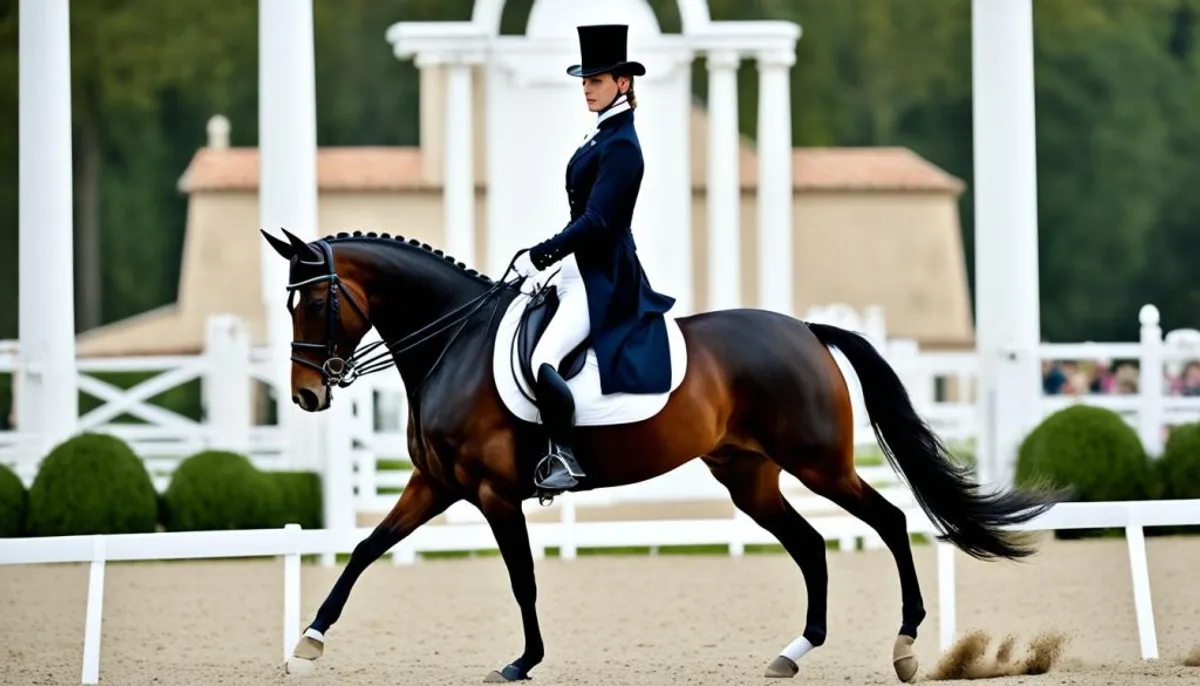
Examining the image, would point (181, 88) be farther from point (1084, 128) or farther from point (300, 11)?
point (300, 11)

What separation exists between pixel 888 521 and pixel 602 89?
6.46 feet

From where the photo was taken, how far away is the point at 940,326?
2780 centimetres

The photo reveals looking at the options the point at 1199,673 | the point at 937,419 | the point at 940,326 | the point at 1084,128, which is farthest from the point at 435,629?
the point at 1084,128

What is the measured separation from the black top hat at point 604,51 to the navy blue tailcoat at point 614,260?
18cm

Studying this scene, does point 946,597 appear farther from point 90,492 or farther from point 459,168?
point 459,168

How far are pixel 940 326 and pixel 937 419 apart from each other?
10.7m

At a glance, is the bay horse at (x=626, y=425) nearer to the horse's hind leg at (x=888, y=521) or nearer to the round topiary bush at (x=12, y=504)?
the horse's hind leg at (x=888, y=521)

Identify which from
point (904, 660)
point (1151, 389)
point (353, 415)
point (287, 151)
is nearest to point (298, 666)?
point (904, 660)

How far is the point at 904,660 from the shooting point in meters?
8.45

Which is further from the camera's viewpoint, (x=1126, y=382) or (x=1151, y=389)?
(x=1126, y=382)

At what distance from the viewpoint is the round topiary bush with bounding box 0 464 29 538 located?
14008mm

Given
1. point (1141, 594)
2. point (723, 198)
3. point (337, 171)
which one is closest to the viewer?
point (1141, 594)

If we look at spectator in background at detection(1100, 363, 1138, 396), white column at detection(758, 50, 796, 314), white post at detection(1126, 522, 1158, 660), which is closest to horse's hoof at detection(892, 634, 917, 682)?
white post at detection(1126, 522, 1158, 660)

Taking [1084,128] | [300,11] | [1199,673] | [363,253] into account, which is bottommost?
[1199,673]
